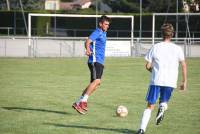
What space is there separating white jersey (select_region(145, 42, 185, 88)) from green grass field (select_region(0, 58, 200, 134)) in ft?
3.60

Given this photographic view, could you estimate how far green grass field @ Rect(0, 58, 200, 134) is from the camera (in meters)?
11.0

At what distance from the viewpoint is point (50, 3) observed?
85.8 metres

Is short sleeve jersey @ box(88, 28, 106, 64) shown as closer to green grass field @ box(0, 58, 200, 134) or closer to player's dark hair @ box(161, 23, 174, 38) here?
green grass field @ box(0, 58, 200, 134)

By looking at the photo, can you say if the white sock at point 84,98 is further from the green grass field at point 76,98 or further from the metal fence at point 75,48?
the metal fence at point 75,48

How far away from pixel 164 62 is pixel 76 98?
647cm

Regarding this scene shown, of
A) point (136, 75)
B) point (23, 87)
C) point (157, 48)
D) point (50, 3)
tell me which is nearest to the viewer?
point (157, 48)

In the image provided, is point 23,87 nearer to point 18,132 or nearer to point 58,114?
point 58,114

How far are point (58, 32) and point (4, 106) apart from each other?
1717 inches

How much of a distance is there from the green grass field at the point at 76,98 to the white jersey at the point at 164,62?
1.10m

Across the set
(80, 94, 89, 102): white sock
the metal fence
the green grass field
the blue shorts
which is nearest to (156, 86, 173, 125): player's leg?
the blue shorts

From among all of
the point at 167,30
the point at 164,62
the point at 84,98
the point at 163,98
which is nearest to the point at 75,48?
the point at 84,98

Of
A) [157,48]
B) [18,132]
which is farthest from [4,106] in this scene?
[157,48]

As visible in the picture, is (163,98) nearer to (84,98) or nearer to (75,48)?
(84,98)

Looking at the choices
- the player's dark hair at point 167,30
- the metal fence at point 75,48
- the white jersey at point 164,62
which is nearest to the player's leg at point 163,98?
the white jersey at point 164,62
